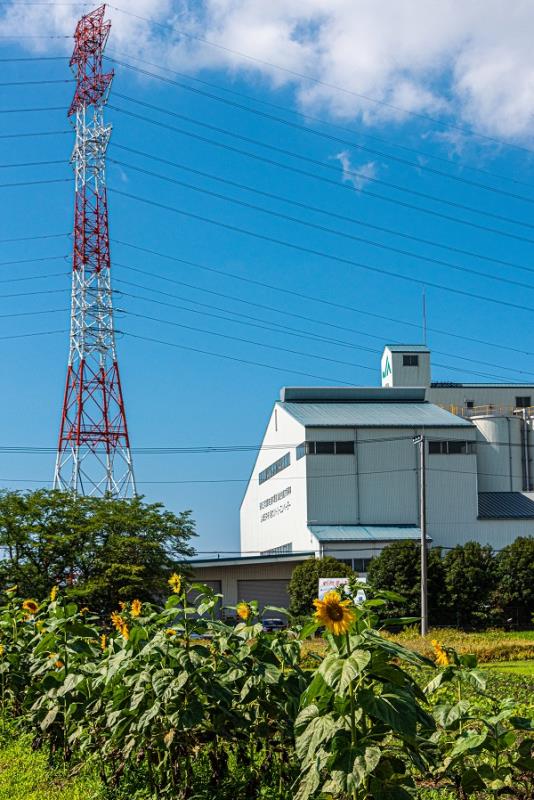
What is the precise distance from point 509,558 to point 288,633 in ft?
137

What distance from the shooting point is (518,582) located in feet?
151

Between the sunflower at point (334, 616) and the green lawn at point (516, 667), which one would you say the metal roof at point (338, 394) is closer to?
the green lawn at point (516, 667)

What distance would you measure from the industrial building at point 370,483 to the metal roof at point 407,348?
8.06m

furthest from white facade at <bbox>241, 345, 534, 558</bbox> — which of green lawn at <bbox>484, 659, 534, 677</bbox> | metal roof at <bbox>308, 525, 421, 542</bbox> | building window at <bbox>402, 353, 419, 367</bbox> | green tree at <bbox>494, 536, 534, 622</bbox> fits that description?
green lawn at <bbox>484, 659, 534, 677</bbox>

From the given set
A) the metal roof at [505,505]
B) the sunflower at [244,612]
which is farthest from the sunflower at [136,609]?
the metal roof at [505,505]

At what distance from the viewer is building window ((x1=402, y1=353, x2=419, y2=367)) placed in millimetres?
69500

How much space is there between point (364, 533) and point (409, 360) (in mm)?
20371

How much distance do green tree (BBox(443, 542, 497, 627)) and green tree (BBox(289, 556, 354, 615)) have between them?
194 inches

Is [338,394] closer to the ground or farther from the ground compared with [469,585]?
farther from the ground

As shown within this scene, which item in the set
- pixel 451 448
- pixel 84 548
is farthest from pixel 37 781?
pixel 451 448

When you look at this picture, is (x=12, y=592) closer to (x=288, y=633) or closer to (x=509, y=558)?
(x=288, y=633)

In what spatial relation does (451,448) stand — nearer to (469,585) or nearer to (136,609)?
(469,585)

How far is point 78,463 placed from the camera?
46.2m

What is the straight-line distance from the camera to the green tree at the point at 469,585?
4444 centimetres
